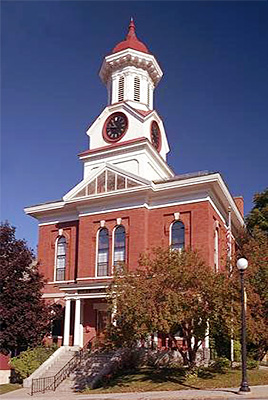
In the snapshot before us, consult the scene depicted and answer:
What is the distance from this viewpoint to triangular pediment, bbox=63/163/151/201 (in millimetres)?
31391

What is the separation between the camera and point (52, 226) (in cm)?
3544

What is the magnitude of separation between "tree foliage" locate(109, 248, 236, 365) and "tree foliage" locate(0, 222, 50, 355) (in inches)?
286

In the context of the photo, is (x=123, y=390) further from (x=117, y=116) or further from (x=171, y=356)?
(x=117, y=116)

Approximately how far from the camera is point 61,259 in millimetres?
34562

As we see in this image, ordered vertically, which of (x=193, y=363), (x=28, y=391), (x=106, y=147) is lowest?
(x=28, y=391)

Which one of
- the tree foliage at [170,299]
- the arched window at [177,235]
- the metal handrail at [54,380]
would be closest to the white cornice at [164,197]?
the arched window at [177,235]

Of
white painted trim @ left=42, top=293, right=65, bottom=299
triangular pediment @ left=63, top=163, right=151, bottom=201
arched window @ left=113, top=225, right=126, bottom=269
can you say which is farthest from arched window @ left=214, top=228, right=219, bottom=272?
white painted trim @ left=42, top=293, right=65, bottom=299

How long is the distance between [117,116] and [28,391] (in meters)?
21.0

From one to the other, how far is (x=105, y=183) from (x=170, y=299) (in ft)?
46.5

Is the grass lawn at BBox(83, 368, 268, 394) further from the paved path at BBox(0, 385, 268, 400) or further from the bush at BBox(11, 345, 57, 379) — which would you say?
the bush at BBox(11, 345, 57, 379)

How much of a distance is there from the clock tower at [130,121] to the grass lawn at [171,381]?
585 inches

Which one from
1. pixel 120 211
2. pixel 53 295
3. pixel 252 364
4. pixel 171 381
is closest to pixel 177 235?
pixel 120 211

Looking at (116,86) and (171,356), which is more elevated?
(116,86)

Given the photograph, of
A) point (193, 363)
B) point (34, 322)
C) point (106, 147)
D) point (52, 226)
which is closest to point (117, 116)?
point (106, 147)
